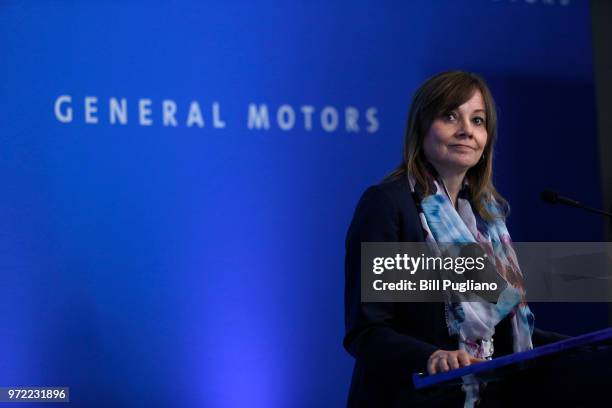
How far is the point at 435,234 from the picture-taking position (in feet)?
5.77

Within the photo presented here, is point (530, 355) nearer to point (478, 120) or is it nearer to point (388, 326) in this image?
point (388, 326)

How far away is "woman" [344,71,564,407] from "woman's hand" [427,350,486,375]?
0.03 m

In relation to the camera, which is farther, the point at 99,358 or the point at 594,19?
the point at 594,19

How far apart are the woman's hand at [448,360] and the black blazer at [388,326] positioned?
0.12 meters

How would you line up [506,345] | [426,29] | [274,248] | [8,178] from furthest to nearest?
[426,29]
[274,248]
[8,178]
[506,345]

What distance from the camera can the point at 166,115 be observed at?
10.6 ft

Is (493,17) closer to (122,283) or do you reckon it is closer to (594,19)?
(594,19)

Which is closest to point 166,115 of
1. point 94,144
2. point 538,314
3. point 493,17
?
point 94,144

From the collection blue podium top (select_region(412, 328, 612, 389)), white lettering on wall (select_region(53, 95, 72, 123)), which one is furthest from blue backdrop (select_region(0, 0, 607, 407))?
blue podium top (select_region(412, 328, 612, 389))

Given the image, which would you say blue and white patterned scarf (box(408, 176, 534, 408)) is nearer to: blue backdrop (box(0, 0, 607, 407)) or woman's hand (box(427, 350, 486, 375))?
woman's hand (box(427, 350, 486, 375))

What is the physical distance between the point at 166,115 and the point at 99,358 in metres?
0.95

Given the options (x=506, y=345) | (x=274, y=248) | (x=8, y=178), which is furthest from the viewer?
(x=274, y=248)

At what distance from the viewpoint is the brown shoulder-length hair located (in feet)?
6.05

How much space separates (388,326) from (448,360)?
0.31m
